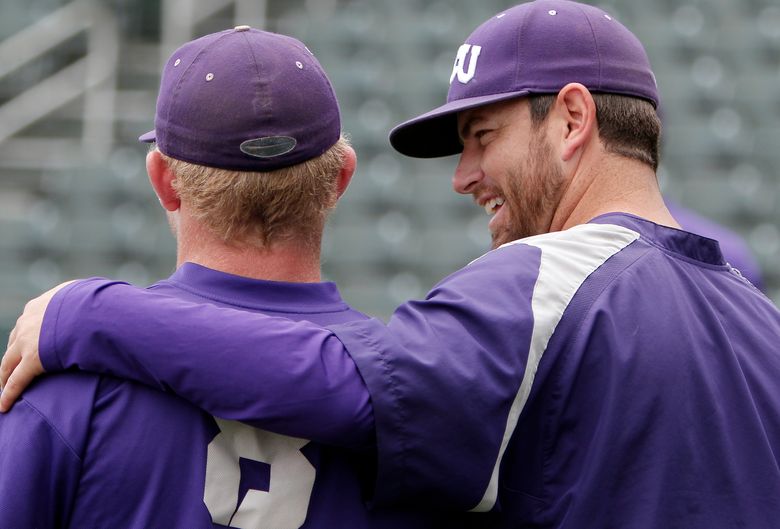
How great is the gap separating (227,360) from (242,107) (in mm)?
345

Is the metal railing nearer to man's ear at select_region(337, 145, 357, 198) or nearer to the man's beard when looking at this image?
the man's beard

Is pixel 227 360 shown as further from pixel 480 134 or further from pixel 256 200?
pixel 480 134

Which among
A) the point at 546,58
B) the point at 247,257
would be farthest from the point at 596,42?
the point at 247,257

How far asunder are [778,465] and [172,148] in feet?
3.11

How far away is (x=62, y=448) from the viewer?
1.29 metres

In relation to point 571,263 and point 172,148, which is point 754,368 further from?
point 172,148

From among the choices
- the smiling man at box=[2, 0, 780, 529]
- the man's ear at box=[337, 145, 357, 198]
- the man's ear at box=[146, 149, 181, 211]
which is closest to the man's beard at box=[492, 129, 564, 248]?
the smiling man at box=[2, 0, 780, 529]

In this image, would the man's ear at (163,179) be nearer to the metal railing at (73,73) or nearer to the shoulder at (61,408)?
the shoulder at (61,408)

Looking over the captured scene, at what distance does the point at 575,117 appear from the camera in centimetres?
175

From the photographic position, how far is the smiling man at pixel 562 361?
1.32 metres

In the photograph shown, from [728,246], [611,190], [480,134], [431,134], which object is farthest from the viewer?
[728,246]

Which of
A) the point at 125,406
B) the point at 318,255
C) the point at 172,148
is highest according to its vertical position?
the point at 172,148

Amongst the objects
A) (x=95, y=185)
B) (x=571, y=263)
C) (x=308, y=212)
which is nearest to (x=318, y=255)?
(x=308, y=212)

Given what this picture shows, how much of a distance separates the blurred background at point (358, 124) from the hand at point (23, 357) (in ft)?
12.3
